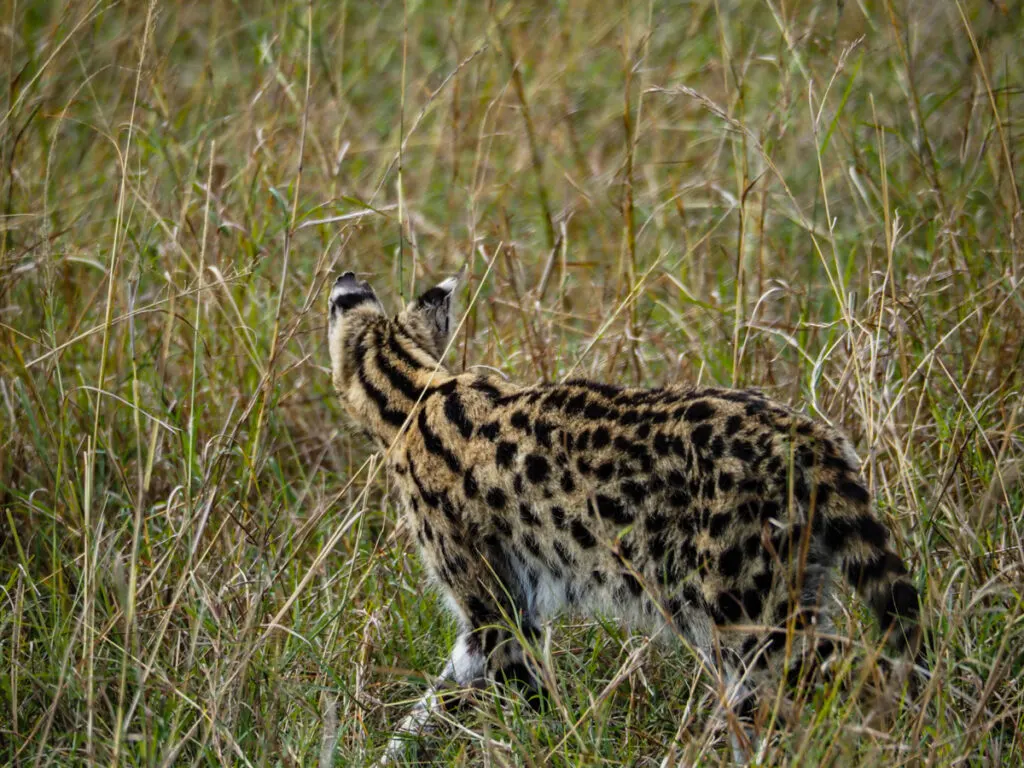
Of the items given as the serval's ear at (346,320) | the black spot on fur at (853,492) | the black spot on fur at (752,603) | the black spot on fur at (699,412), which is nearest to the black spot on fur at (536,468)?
the black spot on fur at (699,412)

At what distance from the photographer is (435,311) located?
4.85 m

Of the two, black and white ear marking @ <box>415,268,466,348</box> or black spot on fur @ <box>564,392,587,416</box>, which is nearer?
black spot on fur @ <box>564,392,587,416</box>

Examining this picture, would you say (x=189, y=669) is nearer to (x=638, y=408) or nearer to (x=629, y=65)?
(x=638, y=408)

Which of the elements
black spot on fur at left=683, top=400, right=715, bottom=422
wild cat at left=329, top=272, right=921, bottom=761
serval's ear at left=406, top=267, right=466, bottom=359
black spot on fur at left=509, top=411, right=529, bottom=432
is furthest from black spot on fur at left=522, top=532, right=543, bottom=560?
serval's ear at left=406, top=267, right=466, bottom=359

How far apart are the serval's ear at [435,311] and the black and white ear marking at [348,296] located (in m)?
0.18

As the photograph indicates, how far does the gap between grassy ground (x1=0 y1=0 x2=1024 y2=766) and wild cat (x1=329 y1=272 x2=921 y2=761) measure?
6.8 inches

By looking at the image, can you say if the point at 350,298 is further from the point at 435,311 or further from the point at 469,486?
the point at 469,486

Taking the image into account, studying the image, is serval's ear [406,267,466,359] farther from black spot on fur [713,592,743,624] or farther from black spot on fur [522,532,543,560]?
black spot on fur [713,592,743,624]

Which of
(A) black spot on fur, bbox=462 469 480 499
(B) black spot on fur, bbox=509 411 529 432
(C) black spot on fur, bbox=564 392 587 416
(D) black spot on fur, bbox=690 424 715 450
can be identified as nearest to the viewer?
(D) black spot on fur, bbox=690 424 715 450

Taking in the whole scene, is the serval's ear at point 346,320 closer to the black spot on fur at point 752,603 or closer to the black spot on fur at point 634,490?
the black spot on fur at point 634,490

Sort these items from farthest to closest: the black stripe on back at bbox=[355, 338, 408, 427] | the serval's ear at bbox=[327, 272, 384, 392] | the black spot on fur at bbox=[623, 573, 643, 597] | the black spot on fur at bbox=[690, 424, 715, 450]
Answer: the serval's ear at bbox=[327, 272, 384, 392] → the black stripe on back at bbox=[355, 338, 408, 427] → the black spot on fur at bbox=[623, 573, 643, 597] → the black spot on fur at bbox=[690, 424, 715, 450]

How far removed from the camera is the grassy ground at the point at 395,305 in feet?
Result: 12.3

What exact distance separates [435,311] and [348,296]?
334 millimetres

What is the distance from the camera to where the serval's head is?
15.0 ft
